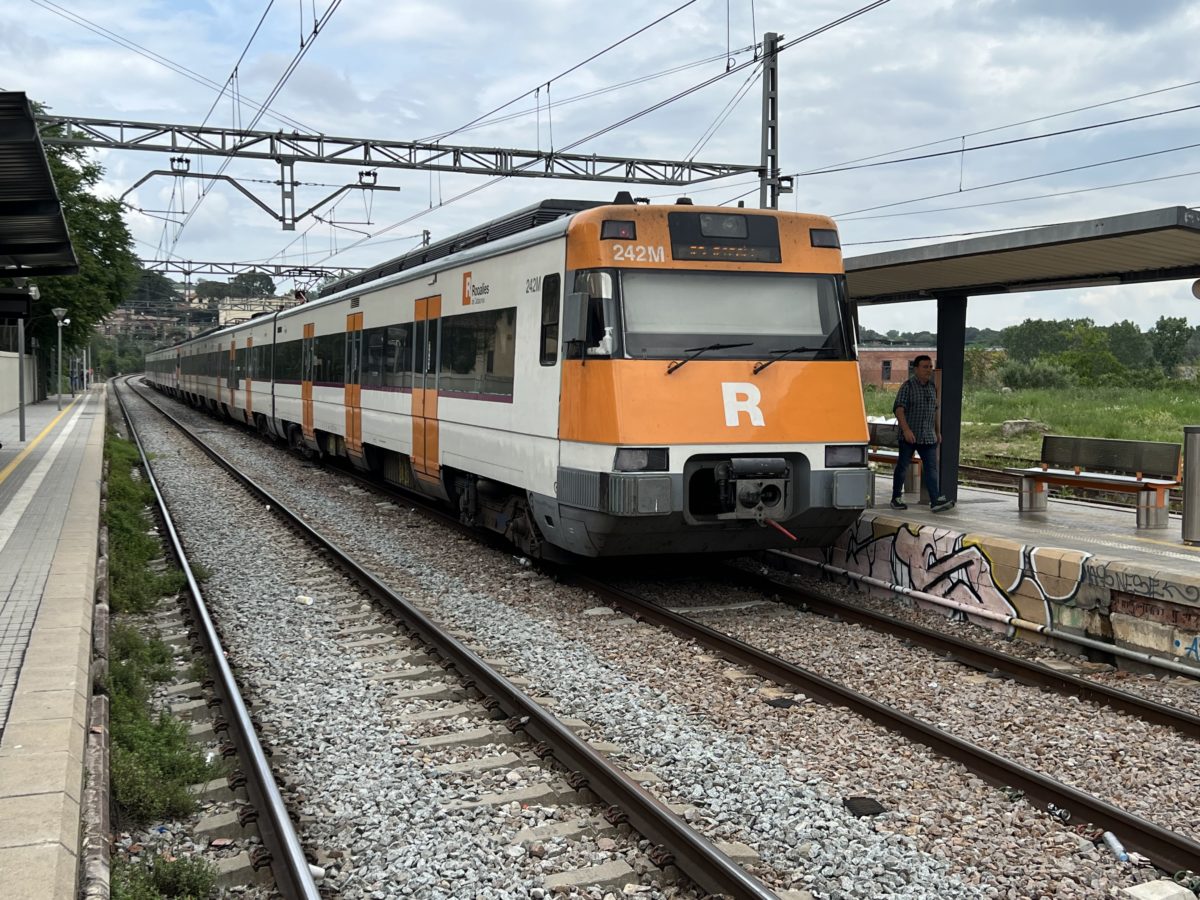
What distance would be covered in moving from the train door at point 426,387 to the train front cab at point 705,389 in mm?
3706

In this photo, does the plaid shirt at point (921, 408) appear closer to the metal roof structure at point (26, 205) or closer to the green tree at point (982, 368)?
the metal roof structure at point (26, 205)

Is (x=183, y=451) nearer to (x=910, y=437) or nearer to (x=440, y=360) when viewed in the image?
(x=440, y=360)

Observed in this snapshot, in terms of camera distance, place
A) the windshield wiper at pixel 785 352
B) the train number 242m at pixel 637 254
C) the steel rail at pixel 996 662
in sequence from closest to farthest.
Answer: the steel rail at pixel 996 662
the train number 242m at pixel 637 254
the windshield wiper at pixel 785 352

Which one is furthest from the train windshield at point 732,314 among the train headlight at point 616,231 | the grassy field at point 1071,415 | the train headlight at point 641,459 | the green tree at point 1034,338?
the green tree at point 1034,338

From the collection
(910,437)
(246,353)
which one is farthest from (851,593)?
(246,353)

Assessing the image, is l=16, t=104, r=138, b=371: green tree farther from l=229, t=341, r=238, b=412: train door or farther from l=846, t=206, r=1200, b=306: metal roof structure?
l=846, t=206, r=1200, b=306: metal roof structure

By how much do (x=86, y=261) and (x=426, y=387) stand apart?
33810mm

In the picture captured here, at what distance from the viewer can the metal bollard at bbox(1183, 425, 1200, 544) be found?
28.4 ft

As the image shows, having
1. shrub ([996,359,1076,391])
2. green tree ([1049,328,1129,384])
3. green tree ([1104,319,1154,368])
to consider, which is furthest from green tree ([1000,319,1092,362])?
shrub ([996,359,1076,391])

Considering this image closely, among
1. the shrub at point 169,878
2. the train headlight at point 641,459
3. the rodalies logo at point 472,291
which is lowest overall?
the shrub at point 169,878

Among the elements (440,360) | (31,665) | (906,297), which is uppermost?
(906,297)

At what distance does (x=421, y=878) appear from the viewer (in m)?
4.18

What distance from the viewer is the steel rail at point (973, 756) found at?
438cm

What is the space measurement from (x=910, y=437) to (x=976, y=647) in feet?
12.1
